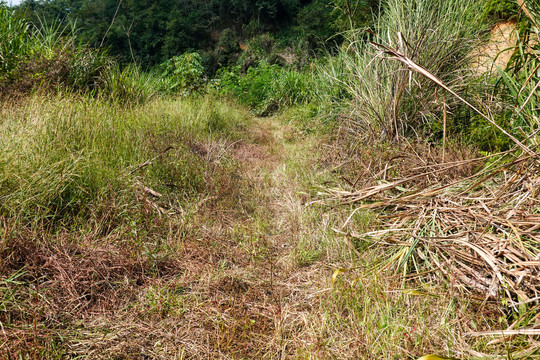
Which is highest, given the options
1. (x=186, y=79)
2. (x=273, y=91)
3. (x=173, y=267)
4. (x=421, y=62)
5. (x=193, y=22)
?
(x=193, y=22)

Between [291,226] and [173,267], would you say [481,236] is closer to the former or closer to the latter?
[291,226]

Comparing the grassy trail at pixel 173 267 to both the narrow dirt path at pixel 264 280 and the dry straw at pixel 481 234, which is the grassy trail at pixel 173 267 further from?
the dry straw at pixel 481 234

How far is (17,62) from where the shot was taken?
3.68m

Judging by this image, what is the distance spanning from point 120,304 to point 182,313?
0.31 metres

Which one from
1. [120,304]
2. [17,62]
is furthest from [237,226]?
[17,62]

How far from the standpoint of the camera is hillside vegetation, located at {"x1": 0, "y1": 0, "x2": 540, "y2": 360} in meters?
1.26

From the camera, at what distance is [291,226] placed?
7.57ft

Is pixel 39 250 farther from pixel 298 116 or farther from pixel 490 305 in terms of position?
pixel 298 116

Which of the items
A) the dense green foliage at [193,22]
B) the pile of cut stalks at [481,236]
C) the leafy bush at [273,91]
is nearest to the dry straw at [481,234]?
the pile of cut stalks at [481,236]

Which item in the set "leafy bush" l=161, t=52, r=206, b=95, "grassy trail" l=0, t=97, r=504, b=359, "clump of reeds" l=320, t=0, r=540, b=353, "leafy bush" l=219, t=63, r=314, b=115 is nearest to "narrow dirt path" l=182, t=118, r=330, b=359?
"grassy trail" l=0, t=97, r=504, b=359

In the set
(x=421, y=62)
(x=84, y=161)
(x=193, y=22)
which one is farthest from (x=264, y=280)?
(x=193, y=22)

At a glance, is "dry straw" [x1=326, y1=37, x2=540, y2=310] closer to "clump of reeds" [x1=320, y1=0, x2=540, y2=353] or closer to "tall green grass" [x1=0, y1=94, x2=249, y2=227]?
"clump of reeds" [x1=320, y1=0, x2=540, y2=353]

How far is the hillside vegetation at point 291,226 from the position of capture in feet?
4.13

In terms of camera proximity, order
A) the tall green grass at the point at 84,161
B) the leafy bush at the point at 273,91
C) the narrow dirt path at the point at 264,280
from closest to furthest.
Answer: the narrow dirt path at the point at 264,280 < the tall green grass at the point at 84,161 < the leafy bush at the point at 273,91
